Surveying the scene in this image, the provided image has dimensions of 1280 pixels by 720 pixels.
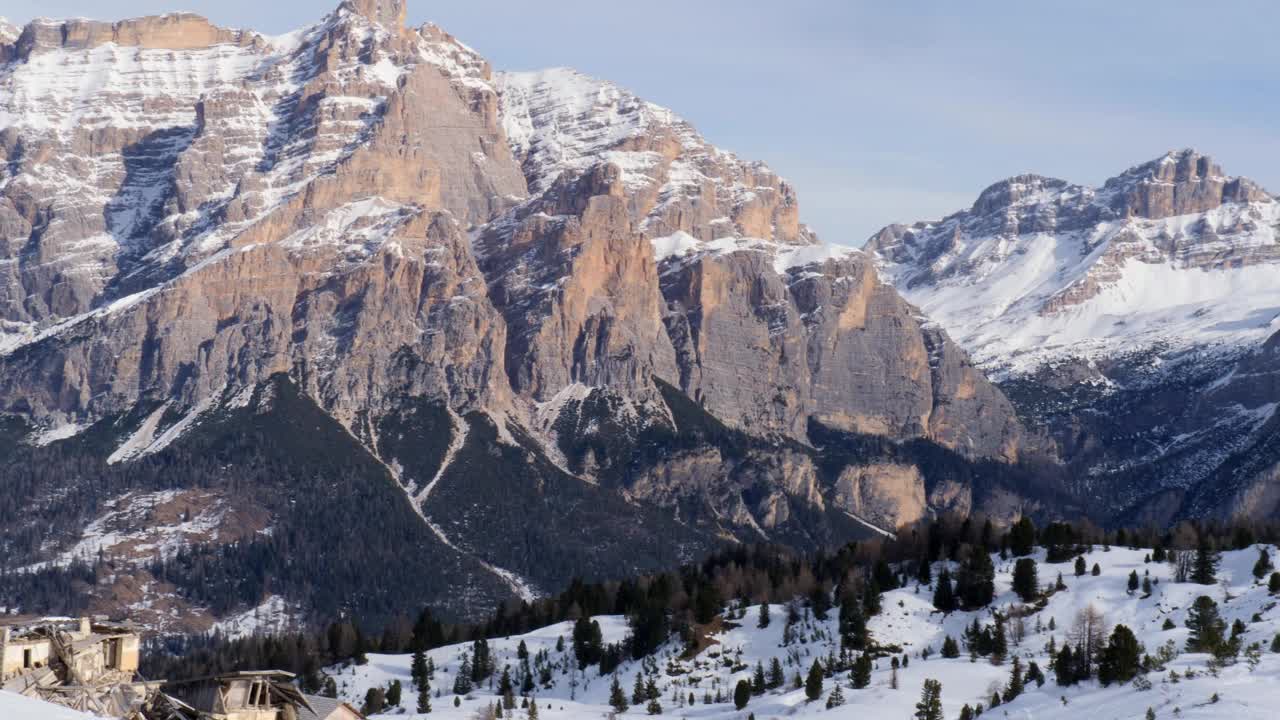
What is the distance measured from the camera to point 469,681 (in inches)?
7820

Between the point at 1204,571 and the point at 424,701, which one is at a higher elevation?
the point at 1204,571

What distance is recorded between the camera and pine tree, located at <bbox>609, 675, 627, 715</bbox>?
173m

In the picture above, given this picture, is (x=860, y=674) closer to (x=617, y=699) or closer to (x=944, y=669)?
(x=944, y=669)

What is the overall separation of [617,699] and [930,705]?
44.0 metres

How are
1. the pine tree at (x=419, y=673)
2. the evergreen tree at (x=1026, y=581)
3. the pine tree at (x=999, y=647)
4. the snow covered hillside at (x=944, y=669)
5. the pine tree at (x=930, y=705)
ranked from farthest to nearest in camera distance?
the evergreen tree at (x=1026, y=581) < the pine tree at (x=419, y=673) < the pine tree at (x=999, y=647) < the pine tree at (x=930, y=705) < the snow covered hillside at (x=944, y=669)

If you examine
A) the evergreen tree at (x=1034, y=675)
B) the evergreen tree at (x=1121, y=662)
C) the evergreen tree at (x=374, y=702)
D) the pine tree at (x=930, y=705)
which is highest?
the evergreen tree at (x=1121, y=662)

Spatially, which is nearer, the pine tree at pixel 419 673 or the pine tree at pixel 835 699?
the pine tree at pixel 835 699

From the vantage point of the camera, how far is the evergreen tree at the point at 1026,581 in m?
196

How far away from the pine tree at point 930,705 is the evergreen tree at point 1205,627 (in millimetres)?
18576

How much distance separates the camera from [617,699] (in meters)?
176

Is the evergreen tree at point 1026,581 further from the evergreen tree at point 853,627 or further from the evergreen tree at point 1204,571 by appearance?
the evergreen tree at point 853,627

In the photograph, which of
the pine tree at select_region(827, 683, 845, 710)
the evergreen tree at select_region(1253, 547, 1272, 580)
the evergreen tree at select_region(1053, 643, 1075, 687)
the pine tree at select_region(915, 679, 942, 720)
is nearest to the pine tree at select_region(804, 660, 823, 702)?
the pine tree at select_region(827, 683, 845, 710)

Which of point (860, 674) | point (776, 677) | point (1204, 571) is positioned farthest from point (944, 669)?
point (1204, 571)

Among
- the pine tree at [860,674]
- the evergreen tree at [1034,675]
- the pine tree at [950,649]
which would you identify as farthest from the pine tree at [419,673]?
the evergreen tree at [1034,675]
